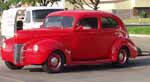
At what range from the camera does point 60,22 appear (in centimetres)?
1614

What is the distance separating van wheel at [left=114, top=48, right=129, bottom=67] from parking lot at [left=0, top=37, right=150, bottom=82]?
7.4 inches

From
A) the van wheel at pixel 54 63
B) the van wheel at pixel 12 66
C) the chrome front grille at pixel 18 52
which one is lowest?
the van wheel at pixel 12 66

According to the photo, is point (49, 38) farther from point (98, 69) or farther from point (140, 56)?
point (140, 56)

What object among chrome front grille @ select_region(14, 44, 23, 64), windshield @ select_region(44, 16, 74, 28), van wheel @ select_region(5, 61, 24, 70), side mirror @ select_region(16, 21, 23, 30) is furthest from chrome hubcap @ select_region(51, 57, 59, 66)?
side mirror @ select_region(16, 21, 23, 30)

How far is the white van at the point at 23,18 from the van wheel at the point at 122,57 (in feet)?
22.5

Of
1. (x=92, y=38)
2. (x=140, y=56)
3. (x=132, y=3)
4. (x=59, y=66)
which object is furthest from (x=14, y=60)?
(x=132, y=3)

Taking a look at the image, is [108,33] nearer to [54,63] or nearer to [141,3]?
[54,63]

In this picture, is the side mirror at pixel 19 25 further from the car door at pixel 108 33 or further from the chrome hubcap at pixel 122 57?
the chrome hubcap at pixel 122 57

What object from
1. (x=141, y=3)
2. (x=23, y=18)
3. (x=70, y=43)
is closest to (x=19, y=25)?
(x=23, y=18)

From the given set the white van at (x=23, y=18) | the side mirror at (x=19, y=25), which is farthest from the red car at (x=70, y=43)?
the side mirror at (x=19, y=25)

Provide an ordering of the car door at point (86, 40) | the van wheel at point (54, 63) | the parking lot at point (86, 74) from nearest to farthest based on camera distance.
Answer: the parking lot at point (86, 74)
the van wheel at point (54, 63)
the car door at point (86, 40)

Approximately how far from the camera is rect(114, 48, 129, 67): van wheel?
1684 cm

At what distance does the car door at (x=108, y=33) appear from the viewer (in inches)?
650

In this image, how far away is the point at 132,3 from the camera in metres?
84.6
